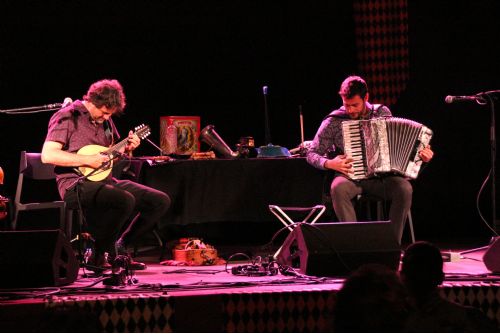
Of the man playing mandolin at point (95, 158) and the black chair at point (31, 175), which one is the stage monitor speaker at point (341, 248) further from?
the black chair at point (31, 175)

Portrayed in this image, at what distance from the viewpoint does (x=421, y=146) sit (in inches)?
232

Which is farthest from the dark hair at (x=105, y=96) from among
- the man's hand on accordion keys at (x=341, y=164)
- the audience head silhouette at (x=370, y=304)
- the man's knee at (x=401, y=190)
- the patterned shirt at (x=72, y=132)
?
the audience head silhouette at (x=370, y=304)

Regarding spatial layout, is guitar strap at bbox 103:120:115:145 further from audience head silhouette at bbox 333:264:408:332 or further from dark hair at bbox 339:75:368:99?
audience head silhouette at bbox 333:264:408:332

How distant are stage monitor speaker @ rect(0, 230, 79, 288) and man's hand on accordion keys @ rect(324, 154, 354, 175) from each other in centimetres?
229

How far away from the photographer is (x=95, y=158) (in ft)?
18.1

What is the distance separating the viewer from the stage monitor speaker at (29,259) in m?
4.54

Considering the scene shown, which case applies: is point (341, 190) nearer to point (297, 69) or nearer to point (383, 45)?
point (297, 69)

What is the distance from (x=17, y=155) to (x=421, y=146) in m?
3.92

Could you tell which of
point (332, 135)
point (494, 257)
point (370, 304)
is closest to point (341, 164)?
point (332, 135)

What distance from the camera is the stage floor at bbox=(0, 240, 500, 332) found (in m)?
4.09

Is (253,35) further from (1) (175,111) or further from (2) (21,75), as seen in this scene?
(2) (21,75)

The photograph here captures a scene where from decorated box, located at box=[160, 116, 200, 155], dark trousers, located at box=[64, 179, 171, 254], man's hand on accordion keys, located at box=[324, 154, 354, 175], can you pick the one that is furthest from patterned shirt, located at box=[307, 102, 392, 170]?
dark trousers, located at box=[64, 179, 171, 254]

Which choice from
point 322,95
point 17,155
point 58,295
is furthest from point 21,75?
point 58,295

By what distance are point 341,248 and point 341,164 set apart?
121 centimetres
